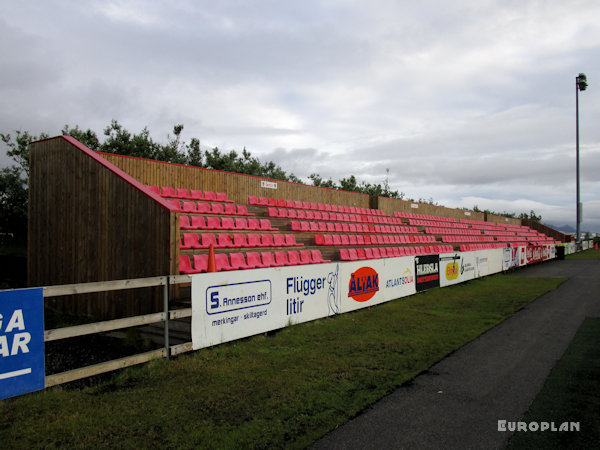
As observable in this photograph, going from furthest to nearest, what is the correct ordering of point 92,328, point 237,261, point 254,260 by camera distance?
point 254,260, point 237,261, point 92,328

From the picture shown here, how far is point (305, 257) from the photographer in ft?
42.1

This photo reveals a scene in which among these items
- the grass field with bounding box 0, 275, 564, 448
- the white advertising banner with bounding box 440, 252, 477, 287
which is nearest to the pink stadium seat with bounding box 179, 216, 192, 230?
the grass field with bounding box 0, 275, 564, 448

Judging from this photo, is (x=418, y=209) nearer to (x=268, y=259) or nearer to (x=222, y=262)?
(x=268, y=259)

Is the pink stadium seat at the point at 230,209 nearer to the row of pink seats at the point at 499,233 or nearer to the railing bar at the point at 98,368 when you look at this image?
the railing bar at the point at 98,368

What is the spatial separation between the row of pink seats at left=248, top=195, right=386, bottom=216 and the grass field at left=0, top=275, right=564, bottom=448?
9119 mm

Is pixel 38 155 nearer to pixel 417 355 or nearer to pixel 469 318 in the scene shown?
pixel 417 355

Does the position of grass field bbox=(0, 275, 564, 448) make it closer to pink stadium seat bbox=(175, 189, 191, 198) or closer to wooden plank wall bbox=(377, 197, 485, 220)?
pink stadium seat bbox=(175, 189, 191, 198)

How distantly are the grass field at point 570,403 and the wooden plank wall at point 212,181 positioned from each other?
39.0 feet

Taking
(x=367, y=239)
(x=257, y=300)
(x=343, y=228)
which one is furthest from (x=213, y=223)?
(x=367, y=239)

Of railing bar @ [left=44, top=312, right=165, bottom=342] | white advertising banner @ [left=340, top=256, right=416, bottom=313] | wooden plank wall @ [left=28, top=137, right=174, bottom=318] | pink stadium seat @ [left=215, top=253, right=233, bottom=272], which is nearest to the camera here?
railing bar @ [left=44, top=312, right=165, bottom=342]

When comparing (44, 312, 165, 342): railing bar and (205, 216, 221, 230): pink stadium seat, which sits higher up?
(205, 216, 221, 230): pink stadium seat

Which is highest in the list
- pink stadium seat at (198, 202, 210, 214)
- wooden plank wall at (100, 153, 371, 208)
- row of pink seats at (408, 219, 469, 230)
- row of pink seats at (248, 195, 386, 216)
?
wooden plank wall at (100, 153, 371, 208)

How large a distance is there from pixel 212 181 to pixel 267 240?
424cm

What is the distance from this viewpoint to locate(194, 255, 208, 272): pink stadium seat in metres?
9.25
